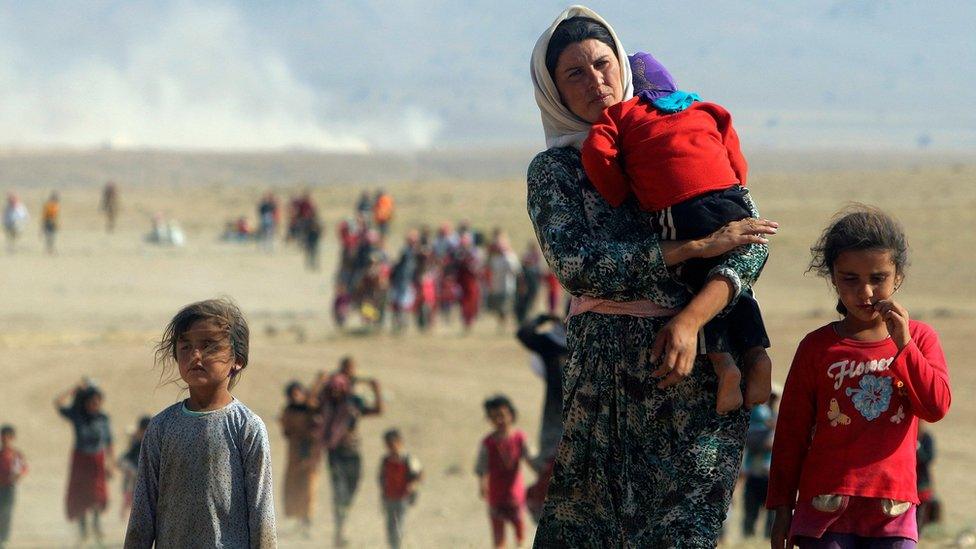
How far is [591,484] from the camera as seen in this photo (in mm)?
3803

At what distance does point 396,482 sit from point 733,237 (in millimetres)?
7092

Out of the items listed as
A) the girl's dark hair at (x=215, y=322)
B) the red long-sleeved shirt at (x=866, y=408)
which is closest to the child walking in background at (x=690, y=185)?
the red long-sleeved shirt at (x=866, y=408)

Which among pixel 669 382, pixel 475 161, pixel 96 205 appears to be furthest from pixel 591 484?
pixel 475 161

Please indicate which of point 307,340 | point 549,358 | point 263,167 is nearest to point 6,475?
point 549,358

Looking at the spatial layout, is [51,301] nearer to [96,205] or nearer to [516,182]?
[96,205]

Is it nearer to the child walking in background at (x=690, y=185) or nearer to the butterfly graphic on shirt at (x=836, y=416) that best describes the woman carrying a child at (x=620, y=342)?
the child walking in background at (x=690, y=185)

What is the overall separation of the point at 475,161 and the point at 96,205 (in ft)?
230

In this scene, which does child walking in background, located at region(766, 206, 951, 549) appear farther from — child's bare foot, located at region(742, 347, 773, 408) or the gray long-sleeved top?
the gray long-sleeved top

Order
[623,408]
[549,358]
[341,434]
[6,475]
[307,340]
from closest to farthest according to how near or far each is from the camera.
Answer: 1. [623,408]
2. [549,358]
3. [6,475]
4. [341,434]
5. [307,340]

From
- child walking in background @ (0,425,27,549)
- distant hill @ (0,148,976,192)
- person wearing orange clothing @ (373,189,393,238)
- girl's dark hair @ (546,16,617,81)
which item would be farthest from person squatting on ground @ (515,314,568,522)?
distant hill @ (0,148,976,192)

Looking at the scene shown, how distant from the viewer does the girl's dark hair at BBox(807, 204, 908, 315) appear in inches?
151

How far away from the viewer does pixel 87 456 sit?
1128 cm

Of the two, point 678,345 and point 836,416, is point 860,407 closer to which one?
point 836,416

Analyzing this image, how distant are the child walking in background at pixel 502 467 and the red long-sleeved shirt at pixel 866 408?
215 inches
